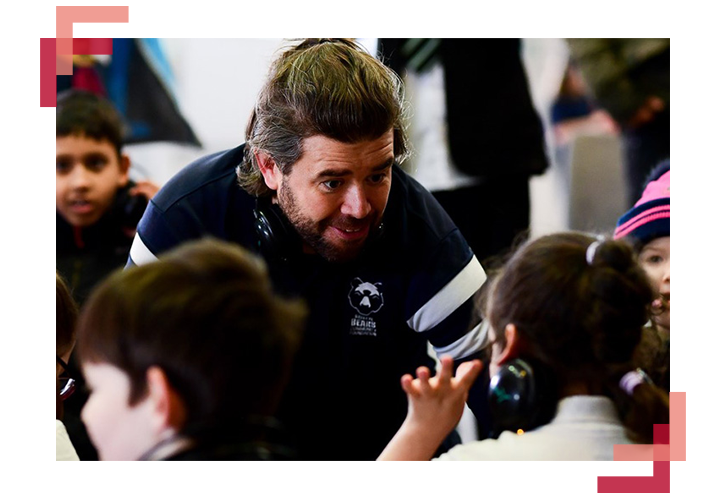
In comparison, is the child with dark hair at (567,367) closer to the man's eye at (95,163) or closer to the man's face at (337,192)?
the man's face at (337,192)

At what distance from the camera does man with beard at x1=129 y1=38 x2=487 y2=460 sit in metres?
1.49

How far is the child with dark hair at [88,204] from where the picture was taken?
6.89 feet

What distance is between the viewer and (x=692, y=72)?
1.62 meters

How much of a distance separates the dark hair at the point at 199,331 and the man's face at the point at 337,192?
53cm

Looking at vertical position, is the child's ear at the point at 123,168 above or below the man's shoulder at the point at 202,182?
above

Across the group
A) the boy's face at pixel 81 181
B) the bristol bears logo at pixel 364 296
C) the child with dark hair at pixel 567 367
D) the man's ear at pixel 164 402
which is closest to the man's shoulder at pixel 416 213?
the bristol bears logo at pixel 364 296

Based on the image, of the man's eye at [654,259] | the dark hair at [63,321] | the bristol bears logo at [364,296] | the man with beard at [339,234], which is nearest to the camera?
the dark hair at [63,321]

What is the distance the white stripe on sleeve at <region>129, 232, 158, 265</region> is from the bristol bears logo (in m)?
0.40

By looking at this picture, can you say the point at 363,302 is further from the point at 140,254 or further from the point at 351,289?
the point at 140,254

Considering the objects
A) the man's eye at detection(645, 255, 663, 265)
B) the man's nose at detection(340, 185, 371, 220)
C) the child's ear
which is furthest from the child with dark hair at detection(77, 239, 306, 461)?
the child's ear

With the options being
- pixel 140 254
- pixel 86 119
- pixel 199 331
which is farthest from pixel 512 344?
pixel 86 119

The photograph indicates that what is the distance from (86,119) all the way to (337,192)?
102 centimetres

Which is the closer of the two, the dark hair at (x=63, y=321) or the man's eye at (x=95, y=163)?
the dark hair at (x=63, y=321)

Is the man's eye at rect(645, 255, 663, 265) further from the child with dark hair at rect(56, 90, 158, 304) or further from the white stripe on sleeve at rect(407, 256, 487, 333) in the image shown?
the child with dark hair at rect(56, 90, 158, 304)
